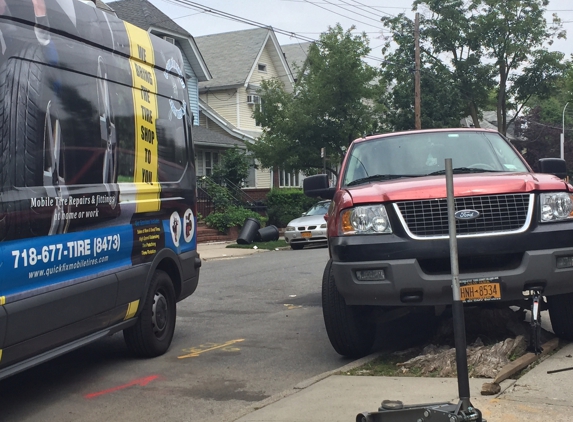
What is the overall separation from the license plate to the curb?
1.18 metres

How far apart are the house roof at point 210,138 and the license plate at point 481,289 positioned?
2791cm

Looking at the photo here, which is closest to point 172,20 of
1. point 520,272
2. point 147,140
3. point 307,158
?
point 307,158

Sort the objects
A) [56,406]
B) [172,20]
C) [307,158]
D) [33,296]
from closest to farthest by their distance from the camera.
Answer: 1. [33,296]
2. [56,406]
3. [307,158]
4. [172,20]

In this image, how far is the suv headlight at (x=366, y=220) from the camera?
21.0ft

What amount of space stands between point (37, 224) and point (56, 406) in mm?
1528

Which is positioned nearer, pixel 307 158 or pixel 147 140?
pixel 147 140

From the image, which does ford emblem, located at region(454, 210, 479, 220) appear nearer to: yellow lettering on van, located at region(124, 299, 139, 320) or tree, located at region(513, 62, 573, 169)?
yellow lettering on van, located at region(124, 299, 139, 320)

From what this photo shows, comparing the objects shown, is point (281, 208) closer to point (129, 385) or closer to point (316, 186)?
point (316, 186)

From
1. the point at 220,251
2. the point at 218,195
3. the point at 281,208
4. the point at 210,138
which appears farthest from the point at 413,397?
the point at 210,138

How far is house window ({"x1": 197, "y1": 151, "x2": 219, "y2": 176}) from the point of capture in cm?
3550

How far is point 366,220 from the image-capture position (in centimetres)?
645

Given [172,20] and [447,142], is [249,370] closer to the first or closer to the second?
[447,142]

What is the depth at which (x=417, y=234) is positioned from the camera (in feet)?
20.7

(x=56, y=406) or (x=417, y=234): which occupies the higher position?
(x=417, y=234)
